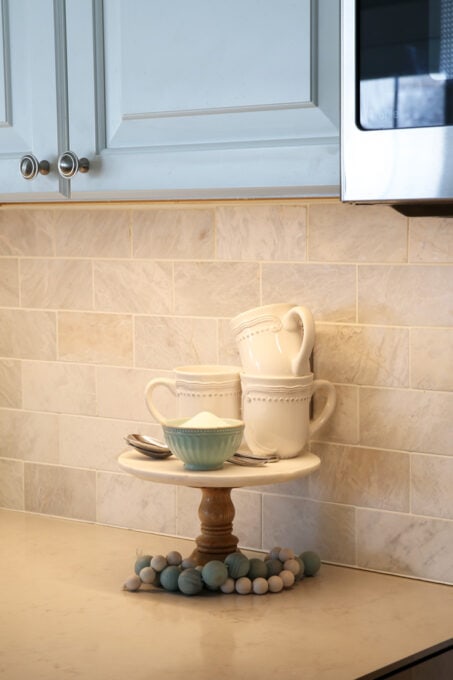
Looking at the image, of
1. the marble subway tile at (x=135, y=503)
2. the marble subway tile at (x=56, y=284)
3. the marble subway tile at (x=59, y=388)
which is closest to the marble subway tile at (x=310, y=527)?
the marble subway tile at (x=135, y=503)

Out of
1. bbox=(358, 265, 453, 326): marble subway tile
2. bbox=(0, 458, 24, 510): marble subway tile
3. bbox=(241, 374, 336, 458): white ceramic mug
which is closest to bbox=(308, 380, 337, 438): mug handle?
bbox=(241, 374, 336, 458): white ceramic mug

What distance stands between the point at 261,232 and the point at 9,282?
0.58m

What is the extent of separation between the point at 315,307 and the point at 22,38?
618 mm

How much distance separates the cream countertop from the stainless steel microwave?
23.2 inches

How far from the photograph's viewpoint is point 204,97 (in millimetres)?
1394

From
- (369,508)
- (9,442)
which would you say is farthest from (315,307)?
(9,442)

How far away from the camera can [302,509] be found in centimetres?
175

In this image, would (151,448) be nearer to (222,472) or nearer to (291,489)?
(222,472)

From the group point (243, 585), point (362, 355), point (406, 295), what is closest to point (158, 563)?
point (243, 585)

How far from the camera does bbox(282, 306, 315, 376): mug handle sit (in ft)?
5.23

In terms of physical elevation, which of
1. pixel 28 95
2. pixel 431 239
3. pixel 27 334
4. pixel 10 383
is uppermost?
pixel 28 95

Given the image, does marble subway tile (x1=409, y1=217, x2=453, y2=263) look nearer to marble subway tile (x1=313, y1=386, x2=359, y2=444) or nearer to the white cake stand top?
marble subway tile (x1=313, y1=386, x2=359, y2=444)

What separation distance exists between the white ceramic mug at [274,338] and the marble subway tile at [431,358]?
0.17m

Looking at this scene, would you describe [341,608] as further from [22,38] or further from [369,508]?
[22,38]
